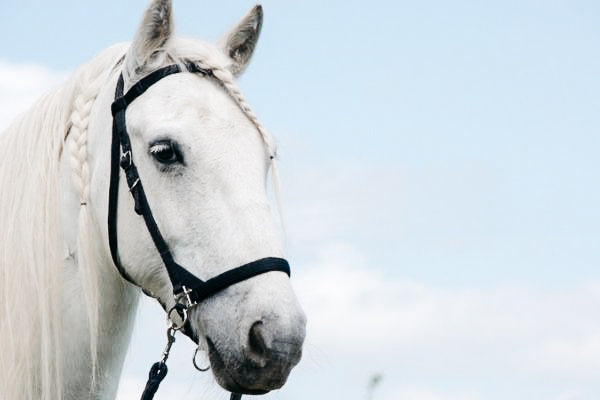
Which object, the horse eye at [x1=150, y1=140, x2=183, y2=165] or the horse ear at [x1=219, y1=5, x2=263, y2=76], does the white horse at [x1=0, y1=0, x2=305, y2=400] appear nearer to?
the horse eye at [x1=150, y1=140, x2=183, y2=165]

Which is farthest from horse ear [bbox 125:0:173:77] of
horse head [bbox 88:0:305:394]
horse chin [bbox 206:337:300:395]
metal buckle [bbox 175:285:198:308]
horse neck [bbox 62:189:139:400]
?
horse chin [bbox 206:337:300:395]

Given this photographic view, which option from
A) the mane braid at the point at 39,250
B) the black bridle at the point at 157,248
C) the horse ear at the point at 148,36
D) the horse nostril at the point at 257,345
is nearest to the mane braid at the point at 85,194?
the mane braid at the point at 39,250

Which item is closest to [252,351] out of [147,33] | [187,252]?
[187,252]

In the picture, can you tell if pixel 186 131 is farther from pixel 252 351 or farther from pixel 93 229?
pixel 252 351

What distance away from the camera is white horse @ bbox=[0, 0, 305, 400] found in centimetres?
362

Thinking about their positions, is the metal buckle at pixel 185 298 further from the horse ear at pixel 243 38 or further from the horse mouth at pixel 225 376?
the horse ear at pixel 243 38

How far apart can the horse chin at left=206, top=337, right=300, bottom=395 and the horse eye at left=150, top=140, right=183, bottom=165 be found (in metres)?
0.77

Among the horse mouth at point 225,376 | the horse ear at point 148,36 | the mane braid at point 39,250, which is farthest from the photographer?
the horse ear at point 148,36

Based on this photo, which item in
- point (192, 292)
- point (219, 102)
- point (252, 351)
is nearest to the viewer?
point (252, 351)

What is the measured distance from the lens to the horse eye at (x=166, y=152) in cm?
383

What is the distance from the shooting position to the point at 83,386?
4.03 meters

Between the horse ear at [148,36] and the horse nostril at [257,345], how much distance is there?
1.41 m

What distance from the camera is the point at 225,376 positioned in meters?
3.61

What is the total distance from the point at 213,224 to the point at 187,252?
0.18 meters
